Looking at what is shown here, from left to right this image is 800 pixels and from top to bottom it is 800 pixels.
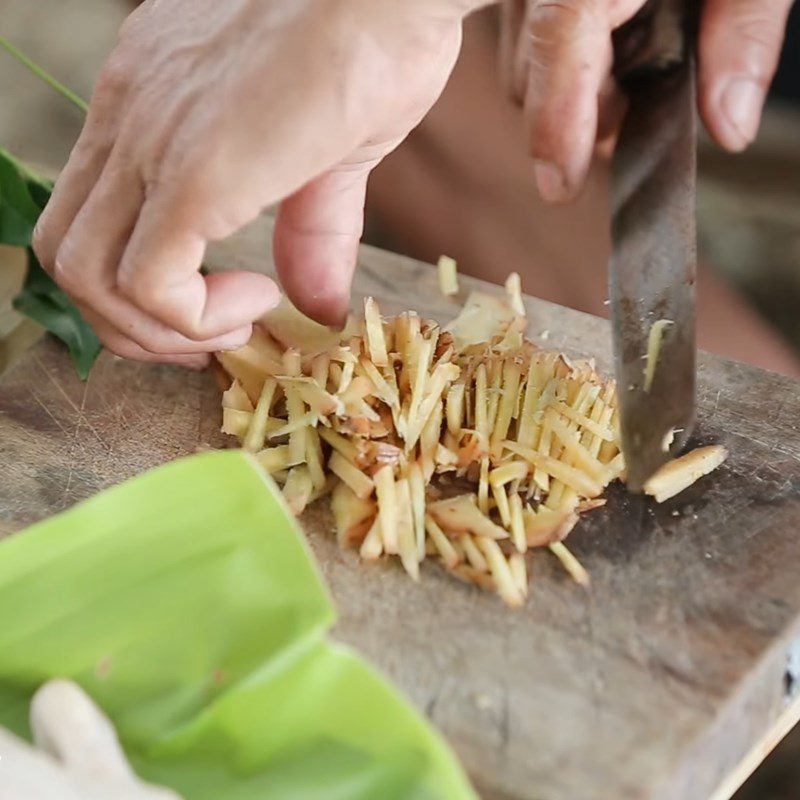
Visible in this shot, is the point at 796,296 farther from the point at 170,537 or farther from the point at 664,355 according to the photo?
the point at 170,537

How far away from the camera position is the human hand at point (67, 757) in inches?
28.1

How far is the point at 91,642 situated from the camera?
0.86m

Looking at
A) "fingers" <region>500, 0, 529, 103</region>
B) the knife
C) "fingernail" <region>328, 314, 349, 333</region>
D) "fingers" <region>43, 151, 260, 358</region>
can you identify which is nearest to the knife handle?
the knife

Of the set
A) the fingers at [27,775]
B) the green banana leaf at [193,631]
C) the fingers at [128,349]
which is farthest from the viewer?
the fingers at [128,349]

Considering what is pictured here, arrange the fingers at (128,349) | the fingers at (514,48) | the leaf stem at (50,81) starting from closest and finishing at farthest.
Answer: the fingers at (128,349), the leaf stem at (50,81), the fingers at (514,48)

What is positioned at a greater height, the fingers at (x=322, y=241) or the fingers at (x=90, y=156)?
the fingers at (x=90, y=156)

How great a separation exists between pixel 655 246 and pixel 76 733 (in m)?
0.68

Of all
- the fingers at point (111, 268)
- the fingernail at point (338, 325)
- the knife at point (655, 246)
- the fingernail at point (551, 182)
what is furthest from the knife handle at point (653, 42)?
the fingers at point (111, 268)

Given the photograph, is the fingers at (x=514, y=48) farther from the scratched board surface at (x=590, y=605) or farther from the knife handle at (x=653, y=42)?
the scratched board surface at (x=590, y=605)

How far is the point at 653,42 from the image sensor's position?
3.91 feet

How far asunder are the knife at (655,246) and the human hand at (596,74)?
0.17ft

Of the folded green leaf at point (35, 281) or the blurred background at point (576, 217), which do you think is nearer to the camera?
the folded green leaf at point (35, 281)

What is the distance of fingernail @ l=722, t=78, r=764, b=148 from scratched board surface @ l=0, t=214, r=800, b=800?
31cm

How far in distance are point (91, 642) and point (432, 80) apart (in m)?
0.57
